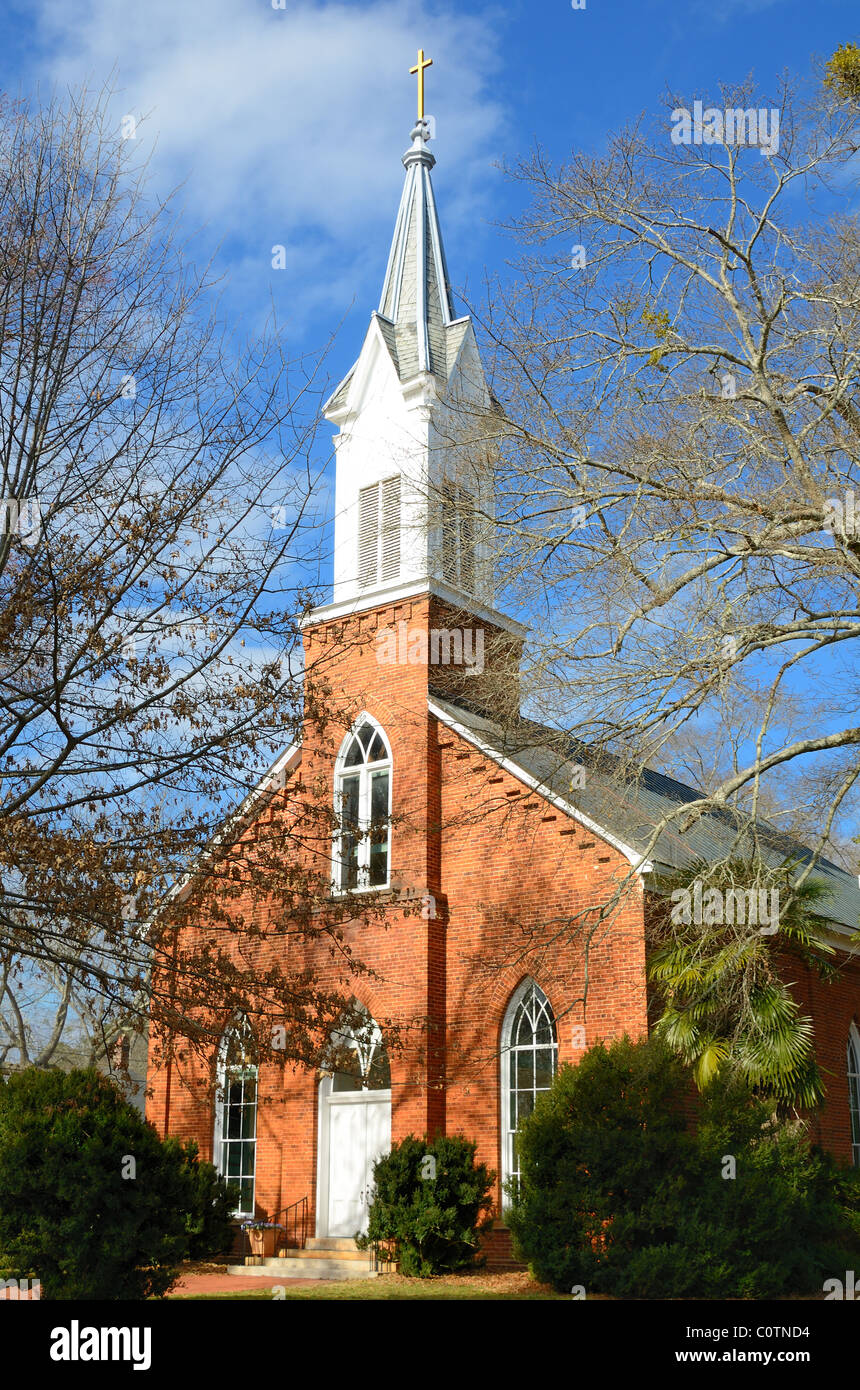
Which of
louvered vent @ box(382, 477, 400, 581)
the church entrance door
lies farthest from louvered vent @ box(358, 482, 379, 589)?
the church entrance door

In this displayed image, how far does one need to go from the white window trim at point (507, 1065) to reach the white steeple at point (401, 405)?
6.15m

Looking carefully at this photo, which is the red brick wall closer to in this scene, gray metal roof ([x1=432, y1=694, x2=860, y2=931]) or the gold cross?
gray metal roof ([x1=432, y1=694, x2=860, y2=931])

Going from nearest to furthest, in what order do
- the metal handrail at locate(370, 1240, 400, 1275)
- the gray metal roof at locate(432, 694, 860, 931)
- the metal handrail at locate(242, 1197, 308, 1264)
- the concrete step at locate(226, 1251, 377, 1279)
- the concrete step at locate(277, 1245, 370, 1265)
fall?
the gray metal roof at locate(432, 694, 860, 931) → the metal handrail at locate(370, 1240, 400, 1275) → the concrete step at locate(226, 1251, 377, 1279) → the concrete step at locate(277, 1245, 370, 1265) → the metal handrail at locate(242, 1197, 308, 1264)

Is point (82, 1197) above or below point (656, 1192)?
above

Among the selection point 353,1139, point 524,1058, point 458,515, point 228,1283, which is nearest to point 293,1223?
point 353,1139

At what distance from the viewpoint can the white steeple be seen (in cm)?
2288

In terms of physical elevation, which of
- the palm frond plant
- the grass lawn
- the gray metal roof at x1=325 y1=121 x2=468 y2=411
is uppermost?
the gray metal roof at x1=325 y1=121 x2=468 y2=411

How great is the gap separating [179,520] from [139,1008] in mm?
4774

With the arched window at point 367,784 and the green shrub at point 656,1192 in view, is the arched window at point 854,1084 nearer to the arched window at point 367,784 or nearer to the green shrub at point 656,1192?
the green shrub at point 656,1192

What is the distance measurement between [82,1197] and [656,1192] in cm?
641

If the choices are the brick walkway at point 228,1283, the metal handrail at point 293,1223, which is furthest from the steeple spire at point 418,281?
the brick walkway at point 228,1283

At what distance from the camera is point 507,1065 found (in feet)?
64.4

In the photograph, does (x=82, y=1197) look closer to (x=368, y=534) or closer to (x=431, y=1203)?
(x=431, y=1203)

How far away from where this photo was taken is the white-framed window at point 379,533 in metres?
23.5
